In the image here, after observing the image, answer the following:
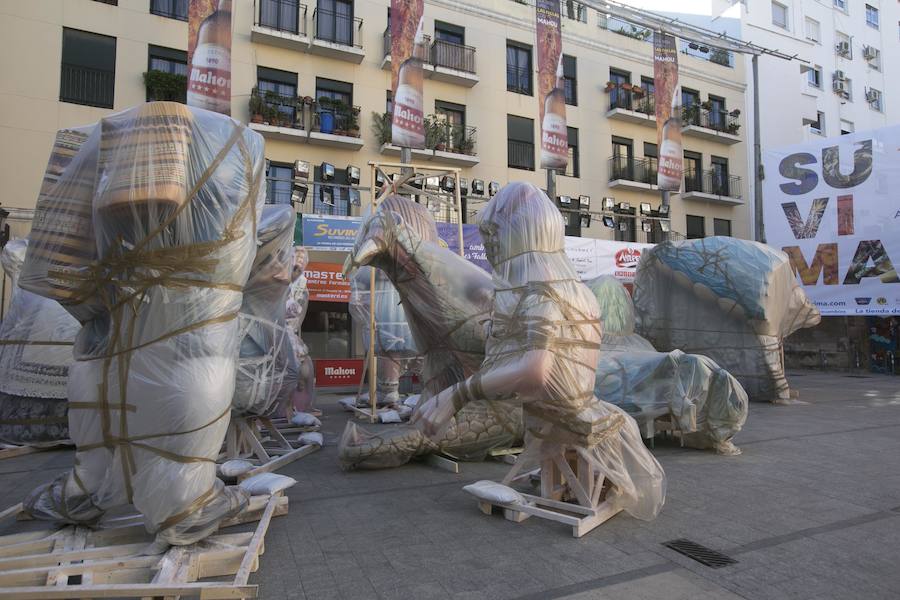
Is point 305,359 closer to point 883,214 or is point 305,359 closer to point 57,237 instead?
point 57,237

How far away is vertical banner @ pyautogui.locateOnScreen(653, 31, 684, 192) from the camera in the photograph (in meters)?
15.0

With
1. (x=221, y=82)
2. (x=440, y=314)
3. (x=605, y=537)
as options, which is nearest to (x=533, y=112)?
(x=221, y=82)

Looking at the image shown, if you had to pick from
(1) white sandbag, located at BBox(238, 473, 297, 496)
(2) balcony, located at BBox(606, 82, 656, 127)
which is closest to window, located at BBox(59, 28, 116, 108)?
(1) white sandbag, located at BBox(238, 473, 297, 496)

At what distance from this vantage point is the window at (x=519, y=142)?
16.1m

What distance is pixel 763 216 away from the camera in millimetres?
15820

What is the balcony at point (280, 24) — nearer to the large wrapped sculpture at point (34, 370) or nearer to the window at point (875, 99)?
the large wrapped sculpture at point (34, 370)

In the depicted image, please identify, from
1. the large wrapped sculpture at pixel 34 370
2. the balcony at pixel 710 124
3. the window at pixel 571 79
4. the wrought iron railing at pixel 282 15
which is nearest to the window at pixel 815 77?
the balcony at pixel 710 124

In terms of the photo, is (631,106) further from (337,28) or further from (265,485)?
(265,485)

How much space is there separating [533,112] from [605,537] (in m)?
15.1

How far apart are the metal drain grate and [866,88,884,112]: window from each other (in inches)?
1113

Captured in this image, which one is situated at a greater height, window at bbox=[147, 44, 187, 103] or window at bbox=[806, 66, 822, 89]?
window at bbox=[806, 66, 822, 89]

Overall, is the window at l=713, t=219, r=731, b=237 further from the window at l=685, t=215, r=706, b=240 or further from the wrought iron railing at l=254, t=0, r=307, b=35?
the wrought iron railing at l=254, t=0, r=307, b=35

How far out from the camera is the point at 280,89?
1366 cm

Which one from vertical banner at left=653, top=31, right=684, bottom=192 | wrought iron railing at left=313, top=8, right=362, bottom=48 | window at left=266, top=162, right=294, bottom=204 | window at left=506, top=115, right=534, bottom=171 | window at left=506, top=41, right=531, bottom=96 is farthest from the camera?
window at left=506, top=41, right=531, bottom=96
